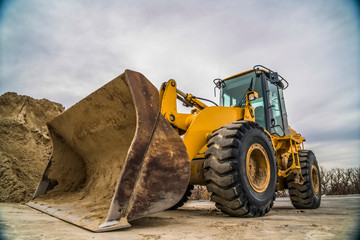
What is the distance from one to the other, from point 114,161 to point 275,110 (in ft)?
11.4

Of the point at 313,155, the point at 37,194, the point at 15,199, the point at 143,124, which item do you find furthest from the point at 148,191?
the point at 313,155

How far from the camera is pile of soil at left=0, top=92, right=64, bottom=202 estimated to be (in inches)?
161

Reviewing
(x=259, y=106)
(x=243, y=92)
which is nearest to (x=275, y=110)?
(x=259, y=106)

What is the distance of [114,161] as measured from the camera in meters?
3.25

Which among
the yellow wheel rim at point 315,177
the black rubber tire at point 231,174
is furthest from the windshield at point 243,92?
the yellow wheel rim at point 315,177

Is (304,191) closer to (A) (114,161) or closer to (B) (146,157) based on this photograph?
(A) (114,161)

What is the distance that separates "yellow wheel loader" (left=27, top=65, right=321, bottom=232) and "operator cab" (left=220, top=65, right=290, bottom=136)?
46mm

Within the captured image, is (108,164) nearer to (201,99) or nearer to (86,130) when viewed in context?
(86,130)

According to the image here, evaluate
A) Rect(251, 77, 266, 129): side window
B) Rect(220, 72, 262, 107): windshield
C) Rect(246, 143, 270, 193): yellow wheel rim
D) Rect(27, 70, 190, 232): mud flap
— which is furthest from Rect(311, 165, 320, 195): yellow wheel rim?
Rect(27, 70, 190, 232): mud flap

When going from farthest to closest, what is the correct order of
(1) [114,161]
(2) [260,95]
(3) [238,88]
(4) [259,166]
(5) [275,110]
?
(5) [275,110] → (3) [238,88] → (2) [260,95] → (4) [259,166] → (1) [114,161]

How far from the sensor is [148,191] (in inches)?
85.5

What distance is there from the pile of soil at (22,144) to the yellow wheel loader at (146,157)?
779 mm

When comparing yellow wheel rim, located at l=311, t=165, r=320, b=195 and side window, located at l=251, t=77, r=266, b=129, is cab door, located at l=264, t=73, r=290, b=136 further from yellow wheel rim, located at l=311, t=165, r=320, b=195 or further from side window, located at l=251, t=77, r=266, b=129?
yellow wheel rim, located at l=311, t=165, r=320, b=195

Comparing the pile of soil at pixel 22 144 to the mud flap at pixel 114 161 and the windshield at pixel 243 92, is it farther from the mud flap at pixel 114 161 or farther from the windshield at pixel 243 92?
the windshield at pixel 243 92
